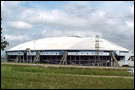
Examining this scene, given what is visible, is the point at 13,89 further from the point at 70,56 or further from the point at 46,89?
the point at 70,56

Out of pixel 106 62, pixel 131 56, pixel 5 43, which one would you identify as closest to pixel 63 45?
pixel 106 62

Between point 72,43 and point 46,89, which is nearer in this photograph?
point 46,89

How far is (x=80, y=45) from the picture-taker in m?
78.2

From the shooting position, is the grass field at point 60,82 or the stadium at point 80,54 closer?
the grass field at point 60,82

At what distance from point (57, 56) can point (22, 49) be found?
62.9ft

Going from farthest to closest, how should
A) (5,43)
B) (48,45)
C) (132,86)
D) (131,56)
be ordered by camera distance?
(48,45), (131,56), (5,43), (132,86)

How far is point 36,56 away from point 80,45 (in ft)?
60.8

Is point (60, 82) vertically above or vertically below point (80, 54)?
below

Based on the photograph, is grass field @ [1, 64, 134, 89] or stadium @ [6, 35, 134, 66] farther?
stadium @ [6, 35, 134, 66]

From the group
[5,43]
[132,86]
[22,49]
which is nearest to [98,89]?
[132,86]

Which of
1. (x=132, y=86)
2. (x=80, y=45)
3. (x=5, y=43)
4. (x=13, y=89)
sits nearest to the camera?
(x=13, y=89)

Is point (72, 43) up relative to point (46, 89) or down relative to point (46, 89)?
up

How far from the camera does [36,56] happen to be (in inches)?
3147

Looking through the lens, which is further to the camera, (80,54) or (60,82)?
(80,54)
